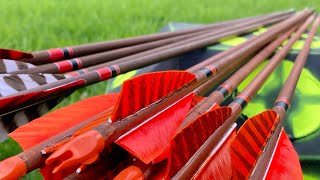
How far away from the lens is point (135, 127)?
1.25m

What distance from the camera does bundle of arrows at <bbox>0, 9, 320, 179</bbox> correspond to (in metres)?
1.15

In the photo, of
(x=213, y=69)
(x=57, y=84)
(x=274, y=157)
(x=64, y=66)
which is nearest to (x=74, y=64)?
(x=64, y=66)

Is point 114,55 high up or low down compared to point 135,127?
down

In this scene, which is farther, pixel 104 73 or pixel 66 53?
pixel 66 53

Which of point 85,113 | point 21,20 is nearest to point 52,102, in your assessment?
point 85,113

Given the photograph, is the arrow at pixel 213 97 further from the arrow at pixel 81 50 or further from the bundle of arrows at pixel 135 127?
the arrow at pixel 81 50

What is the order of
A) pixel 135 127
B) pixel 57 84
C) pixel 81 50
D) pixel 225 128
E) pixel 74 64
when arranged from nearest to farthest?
1. pixel 135 127
2. pixel 225 128
3. pixel 57 84
4. pixel 74 64
5. pixel 81 50

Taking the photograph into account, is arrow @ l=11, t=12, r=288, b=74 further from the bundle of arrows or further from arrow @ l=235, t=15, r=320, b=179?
arrow @ l=235, t=15, r=320, b=179

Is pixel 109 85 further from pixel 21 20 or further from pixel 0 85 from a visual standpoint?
pixel 21 20

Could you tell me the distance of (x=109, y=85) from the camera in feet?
7.73

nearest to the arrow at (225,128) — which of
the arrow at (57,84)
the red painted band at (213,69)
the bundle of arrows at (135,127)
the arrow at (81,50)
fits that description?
the bundle of arrows at (135,127)

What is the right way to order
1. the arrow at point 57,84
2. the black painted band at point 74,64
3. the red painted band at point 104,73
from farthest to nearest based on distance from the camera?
the black painted band at point 74,64 → the red painted band at point 104,73 → the arrow at point 57,84

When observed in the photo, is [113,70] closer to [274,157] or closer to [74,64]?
[74,64]

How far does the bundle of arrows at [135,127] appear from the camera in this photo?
1154 millimetres
